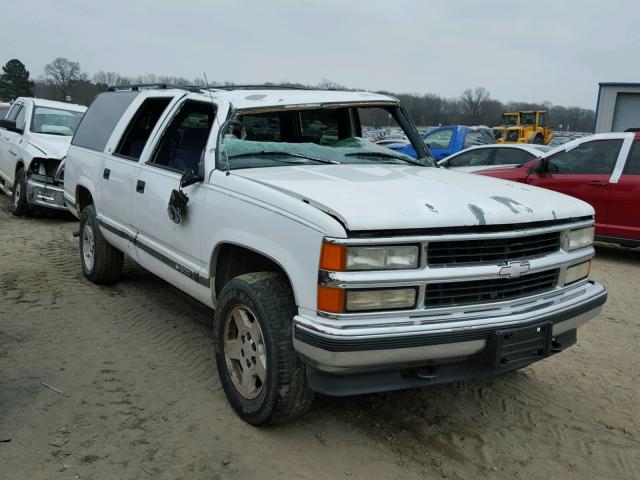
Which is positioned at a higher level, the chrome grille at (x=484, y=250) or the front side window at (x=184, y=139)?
the front side window at (x=184, y=139)

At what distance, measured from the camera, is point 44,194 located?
8.72m

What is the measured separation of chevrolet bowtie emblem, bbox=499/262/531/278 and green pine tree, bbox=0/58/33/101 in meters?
66.5

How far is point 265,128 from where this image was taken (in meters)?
4.20

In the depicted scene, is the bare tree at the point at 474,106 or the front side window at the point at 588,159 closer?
the front side window at the point at 588,159

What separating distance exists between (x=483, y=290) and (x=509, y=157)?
25.6 feet

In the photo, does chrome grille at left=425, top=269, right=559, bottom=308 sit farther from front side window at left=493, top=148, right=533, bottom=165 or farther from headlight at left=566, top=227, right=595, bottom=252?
front side window at left=493, top=148, right=533, bottom=165

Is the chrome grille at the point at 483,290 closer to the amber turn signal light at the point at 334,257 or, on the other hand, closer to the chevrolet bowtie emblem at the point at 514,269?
the chevrolet bowtie emblem at the point at 514,269

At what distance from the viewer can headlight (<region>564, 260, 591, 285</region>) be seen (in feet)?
10.9

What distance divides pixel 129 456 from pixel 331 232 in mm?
1534

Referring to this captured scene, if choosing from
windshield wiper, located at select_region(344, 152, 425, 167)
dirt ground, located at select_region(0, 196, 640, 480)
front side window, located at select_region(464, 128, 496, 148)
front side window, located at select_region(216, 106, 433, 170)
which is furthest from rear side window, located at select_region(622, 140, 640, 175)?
front side window, located at select_region(464, 128, 496, 148)

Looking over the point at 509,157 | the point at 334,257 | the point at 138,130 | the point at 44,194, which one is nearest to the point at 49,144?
the point at 44,194

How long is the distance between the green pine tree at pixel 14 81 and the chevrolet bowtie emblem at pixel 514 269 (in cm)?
6646

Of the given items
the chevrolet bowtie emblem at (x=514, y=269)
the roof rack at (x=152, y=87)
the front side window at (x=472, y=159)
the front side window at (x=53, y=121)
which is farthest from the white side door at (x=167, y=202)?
the front side window at (x=472, y=159)

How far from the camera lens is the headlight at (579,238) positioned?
3.31 metres
